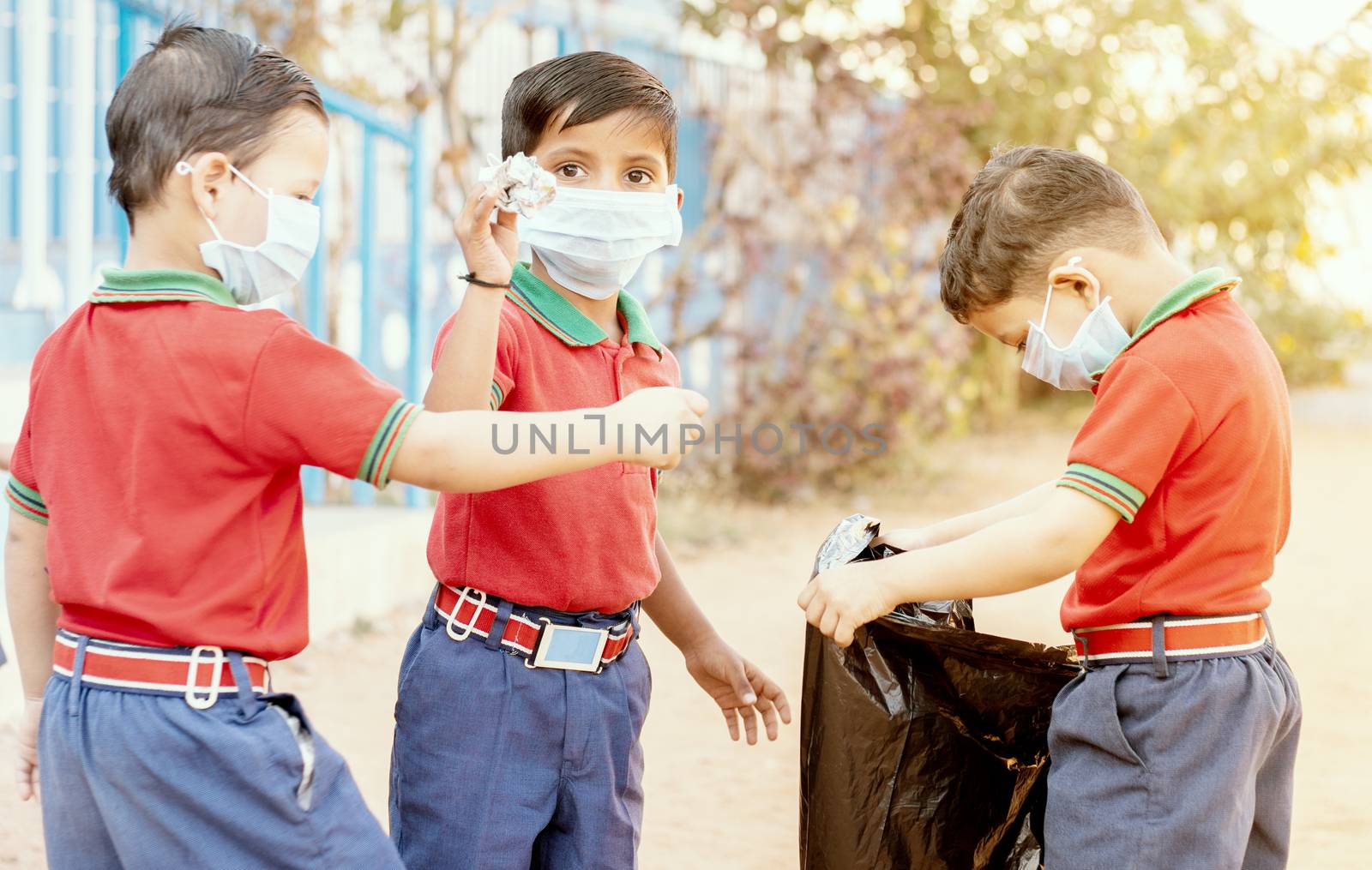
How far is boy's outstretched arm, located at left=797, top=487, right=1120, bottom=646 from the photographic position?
1772 mm

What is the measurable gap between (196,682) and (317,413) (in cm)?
34

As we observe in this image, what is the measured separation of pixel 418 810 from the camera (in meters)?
1.94

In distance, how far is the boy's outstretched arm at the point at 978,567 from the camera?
1772 millimetres

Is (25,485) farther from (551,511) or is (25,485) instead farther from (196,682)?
(551,511)

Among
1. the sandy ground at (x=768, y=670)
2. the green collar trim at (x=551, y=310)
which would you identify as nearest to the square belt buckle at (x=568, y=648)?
the green collar trim at (x=551, y=310)

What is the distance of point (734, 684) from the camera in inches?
90.0

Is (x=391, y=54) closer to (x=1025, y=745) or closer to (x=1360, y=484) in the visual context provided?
(x=1025, y=745)

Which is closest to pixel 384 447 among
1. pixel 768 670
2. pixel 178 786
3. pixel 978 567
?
pixel 178 786

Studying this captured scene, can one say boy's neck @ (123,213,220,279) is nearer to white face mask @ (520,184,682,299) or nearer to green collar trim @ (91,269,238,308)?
green collar trim @ (91,269,238,308)

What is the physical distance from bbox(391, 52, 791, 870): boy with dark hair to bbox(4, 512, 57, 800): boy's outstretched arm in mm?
490

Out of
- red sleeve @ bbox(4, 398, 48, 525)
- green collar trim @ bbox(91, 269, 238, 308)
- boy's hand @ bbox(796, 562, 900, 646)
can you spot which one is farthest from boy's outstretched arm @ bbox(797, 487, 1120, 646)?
red sleeve @ bbox(4, 398, 48, 525)

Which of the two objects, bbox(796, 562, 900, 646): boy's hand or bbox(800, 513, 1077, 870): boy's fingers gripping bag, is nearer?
bbox(796, 562, 900, 646): boy's hand

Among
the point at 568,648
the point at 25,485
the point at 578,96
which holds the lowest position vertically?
the point at 568,648

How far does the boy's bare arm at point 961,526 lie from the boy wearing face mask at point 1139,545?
23cm
